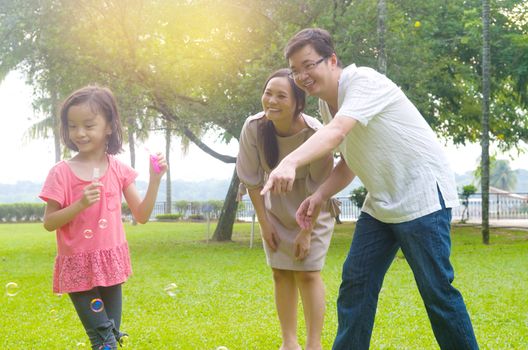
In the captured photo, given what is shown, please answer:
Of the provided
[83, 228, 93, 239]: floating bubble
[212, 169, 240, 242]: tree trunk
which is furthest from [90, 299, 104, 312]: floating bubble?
[212, 169, 240, 242]: tree trunk

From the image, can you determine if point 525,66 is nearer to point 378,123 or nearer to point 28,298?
point 28,298

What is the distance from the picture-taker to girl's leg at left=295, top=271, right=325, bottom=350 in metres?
4.25

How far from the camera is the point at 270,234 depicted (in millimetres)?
4195

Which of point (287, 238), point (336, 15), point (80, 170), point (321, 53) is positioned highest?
point (336, 15)

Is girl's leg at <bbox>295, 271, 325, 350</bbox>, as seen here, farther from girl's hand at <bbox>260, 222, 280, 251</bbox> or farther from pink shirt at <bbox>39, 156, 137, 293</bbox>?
pink shirt at <bbox>39, 156, 137, 293</bbox>

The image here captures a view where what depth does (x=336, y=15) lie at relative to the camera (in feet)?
49.5

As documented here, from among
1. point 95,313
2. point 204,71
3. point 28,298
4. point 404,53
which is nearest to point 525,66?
point 404,53

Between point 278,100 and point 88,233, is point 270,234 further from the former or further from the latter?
point 88,233

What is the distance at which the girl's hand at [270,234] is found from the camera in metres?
4.18

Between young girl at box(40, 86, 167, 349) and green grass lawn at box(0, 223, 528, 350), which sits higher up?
young girl at box(40, 86, 167, 349)

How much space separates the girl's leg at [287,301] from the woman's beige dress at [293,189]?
0.14m

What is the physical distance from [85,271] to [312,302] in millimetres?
1528

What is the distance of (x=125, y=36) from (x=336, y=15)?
473cm

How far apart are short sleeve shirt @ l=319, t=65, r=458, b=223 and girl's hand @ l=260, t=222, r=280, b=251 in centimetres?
119
